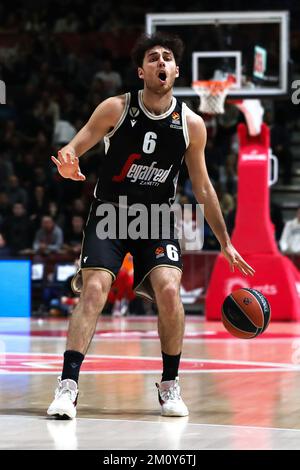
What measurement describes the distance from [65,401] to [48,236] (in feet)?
41.3

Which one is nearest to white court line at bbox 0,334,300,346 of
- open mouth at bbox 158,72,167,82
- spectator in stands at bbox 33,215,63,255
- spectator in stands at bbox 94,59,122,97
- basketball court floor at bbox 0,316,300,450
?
basketball court floor at bbox 0,316,300,450

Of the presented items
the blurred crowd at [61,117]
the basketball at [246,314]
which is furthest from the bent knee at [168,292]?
the blurred crowd at [61,117]

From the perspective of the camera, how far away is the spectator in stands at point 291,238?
17125mm

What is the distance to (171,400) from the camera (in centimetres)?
607

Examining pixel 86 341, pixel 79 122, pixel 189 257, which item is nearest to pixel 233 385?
pixel 86 341

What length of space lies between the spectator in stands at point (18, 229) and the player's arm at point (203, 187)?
12.0m

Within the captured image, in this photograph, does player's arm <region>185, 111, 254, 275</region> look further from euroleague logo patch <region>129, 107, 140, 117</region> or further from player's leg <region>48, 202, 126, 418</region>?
player's leg <region>48, 202, 126, 418</region>

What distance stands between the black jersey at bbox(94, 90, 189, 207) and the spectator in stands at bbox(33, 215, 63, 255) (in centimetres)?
1169

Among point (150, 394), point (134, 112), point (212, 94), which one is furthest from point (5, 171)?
point (134, 112)

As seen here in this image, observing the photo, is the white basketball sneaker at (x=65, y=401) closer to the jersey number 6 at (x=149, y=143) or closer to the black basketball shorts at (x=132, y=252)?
the black basketball shorts at (x=132, y=252)

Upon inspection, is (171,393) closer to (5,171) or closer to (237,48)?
(237,48)

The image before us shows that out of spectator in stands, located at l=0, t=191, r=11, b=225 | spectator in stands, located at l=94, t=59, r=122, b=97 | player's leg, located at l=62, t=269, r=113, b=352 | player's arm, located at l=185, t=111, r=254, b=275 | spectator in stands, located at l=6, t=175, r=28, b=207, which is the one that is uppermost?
spectator in stands, located at l=94, t=59, r=122, b=97

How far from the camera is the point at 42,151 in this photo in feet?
70.9

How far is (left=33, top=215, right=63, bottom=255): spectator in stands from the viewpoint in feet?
59.4
